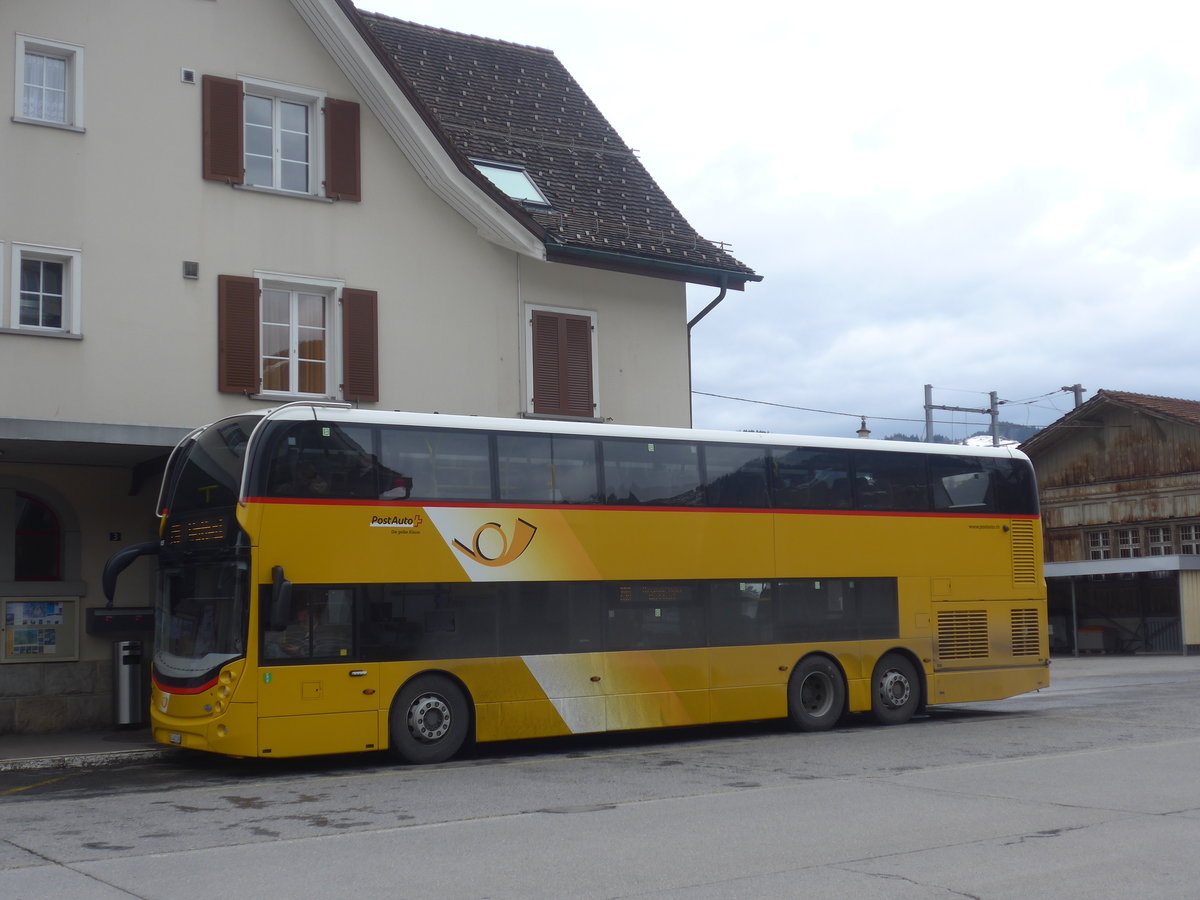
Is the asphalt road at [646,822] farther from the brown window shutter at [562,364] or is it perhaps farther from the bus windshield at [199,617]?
the brown window shutter at [562,364]

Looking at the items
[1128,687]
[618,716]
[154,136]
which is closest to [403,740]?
[618,716]

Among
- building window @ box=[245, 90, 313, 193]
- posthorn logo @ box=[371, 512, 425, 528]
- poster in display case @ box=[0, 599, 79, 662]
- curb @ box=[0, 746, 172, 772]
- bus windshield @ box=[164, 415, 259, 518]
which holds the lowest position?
curb @ box=[0, 746, 172, 772]

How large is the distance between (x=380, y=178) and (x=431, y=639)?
8.38 meters

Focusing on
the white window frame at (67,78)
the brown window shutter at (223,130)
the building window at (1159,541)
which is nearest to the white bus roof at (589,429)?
the brown window shutter at (223,130)

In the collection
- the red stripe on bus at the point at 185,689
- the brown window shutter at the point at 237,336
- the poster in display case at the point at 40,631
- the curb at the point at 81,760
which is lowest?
the curb at the point at 81,760

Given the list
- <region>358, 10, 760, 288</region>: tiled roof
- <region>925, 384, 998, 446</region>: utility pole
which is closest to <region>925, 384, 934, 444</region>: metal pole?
<region>925, 384, 998, 446</region>: utility pole

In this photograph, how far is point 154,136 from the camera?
1800 centimetres

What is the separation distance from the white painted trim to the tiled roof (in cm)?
36

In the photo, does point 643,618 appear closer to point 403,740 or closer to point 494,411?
point 403,740

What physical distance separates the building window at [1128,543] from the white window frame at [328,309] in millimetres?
29690

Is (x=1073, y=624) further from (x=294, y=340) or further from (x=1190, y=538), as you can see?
(x=294, y=340)

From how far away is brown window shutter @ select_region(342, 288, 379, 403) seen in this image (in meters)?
19.2

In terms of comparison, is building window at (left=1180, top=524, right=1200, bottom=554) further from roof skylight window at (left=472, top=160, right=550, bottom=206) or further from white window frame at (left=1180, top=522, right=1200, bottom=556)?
roof skylight window at (left=472, top=160, right=550, bottom=206)

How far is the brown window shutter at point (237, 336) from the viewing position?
59.2 ft
